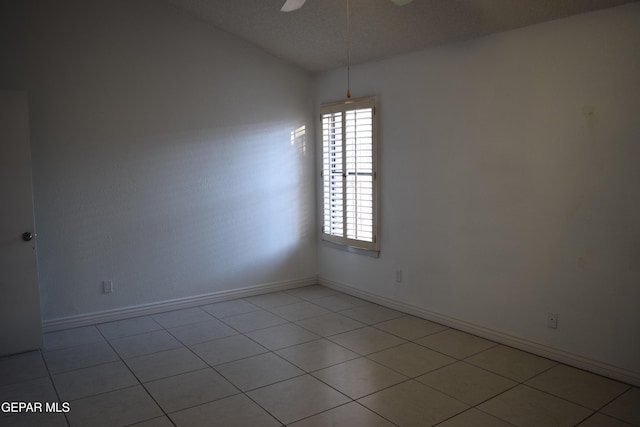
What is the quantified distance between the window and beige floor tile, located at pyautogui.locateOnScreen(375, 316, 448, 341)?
2.66 feet

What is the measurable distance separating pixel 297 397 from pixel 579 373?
6.34 feet

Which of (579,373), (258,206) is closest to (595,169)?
(579,373)

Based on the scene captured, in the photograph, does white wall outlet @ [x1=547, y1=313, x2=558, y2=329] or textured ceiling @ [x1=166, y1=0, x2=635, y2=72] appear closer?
textured ceiling @ [x1=166, y1=0, x2=635, y2=72]

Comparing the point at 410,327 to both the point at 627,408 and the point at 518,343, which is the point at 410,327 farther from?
the point at 627,408

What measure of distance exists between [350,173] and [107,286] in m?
2.60

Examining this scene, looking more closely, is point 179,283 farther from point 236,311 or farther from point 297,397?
point 297,397

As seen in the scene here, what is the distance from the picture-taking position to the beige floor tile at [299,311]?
4.68 meters

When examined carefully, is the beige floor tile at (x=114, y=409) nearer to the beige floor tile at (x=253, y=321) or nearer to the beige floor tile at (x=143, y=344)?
the beige floor tile at (x=143, y=344)

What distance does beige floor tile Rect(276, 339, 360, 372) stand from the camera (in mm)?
3568

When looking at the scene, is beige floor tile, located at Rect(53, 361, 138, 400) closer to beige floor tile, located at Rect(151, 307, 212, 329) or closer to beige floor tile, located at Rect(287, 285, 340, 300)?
beige floor tile, located at Rect(151, 307, 212, 329)

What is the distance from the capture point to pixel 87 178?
14.4ft

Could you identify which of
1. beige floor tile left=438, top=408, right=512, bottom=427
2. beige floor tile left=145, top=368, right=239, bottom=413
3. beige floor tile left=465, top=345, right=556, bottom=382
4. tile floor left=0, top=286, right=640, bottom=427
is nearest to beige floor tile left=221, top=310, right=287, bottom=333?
tile floor left=0, top=286, right=640, bottom=427

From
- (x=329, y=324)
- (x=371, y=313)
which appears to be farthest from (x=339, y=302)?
(x=329, y=324)

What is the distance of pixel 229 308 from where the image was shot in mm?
4973
